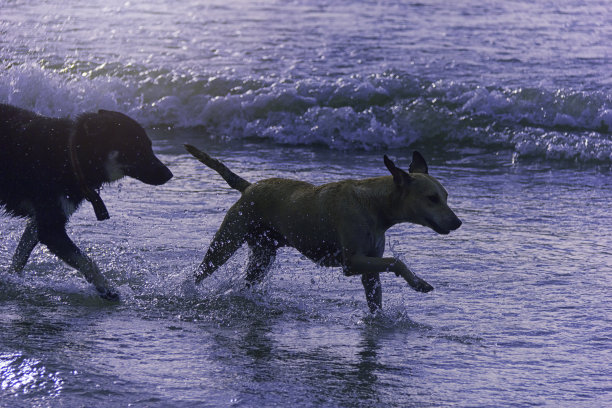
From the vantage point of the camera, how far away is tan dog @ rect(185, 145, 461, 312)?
18.0 ft

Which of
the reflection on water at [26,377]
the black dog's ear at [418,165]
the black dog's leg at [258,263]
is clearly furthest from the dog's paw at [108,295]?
the black dog's ear at [418,165]

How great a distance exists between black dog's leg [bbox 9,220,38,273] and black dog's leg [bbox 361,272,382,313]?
251cm

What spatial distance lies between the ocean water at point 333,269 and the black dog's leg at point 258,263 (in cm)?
7

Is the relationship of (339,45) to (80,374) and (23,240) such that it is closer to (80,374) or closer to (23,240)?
(23,240)

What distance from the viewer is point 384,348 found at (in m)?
5.07

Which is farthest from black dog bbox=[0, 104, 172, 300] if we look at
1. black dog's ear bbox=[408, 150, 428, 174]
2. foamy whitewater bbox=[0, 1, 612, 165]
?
foamy whitewater bbox=[0, 1, 612, 165]

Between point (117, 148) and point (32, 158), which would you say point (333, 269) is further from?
point (32, 158)

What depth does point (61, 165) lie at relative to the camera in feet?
19.8

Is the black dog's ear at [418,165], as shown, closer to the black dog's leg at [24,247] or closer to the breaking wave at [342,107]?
the black dog's leg at [24,247]

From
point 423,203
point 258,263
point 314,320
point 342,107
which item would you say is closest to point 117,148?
point 258,263

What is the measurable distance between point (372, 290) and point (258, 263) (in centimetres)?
94

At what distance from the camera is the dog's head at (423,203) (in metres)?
5.50

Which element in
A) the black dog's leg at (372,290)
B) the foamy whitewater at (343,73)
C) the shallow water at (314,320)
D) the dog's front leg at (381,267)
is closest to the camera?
the shallow water at (314,320)

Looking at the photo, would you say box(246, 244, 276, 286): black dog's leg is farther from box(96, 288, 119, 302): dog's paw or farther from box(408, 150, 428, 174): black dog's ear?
box(408, 150, 428, 174): black dog's ear
